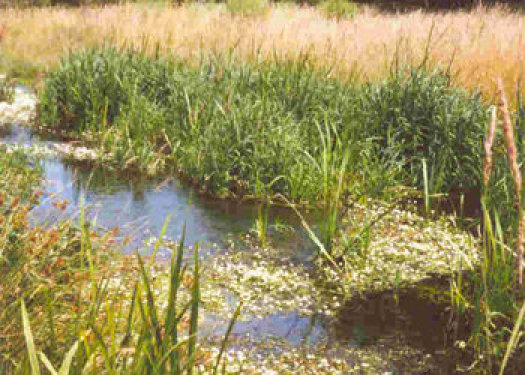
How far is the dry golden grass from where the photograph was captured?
294 inches

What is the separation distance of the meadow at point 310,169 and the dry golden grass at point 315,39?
6cm

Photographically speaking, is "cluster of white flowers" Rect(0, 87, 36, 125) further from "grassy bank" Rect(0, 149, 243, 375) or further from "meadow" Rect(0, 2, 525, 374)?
"grassy bank" Rect(0, 149, 243, 375)

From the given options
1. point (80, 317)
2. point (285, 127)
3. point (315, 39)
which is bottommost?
point (285, 127)

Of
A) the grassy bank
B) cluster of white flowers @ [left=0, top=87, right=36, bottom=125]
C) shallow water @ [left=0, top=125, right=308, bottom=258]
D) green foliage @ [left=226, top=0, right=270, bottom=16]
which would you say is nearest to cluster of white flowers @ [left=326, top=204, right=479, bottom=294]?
shallow water @ [left=0, top=125, right=308, bottom=258]

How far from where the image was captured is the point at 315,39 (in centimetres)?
944

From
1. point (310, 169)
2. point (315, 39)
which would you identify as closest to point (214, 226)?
point (310, 169)

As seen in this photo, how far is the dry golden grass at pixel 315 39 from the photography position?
7457mm

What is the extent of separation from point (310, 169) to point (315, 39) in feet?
14.3

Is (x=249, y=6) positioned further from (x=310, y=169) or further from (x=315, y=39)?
(x=310, y=169)

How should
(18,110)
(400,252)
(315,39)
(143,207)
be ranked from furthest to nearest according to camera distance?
(315,39), (18,110), (143,207), (400,252)

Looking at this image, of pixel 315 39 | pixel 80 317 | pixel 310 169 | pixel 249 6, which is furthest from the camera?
pixel 249 6

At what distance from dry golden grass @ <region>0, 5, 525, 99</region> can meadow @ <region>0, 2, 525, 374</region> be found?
61 millimetres

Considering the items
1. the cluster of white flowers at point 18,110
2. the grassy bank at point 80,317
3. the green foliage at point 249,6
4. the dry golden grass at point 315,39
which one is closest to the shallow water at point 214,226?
the grassy bank at point 80,317

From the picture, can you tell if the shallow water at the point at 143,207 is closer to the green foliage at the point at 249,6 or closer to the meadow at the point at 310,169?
the meadow at the point at 310,169
